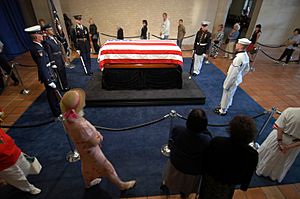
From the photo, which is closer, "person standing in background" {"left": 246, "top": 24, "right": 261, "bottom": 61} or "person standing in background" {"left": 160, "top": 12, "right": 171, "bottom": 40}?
"person standing in background" {"left": 246, "top": 24, "right": 261, "bottom": 61}

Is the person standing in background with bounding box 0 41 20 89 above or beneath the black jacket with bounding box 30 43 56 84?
beneath

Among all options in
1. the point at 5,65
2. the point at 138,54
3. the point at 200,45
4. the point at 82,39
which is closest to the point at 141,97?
the point at 138,54

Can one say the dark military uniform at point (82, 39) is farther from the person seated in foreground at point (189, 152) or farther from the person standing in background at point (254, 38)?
the person standing in background at point (254, 38)

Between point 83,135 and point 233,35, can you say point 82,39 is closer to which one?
point 83,135

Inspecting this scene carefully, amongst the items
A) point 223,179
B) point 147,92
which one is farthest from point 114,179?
point 147,92

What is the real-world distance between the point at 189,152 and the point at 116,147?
175cm

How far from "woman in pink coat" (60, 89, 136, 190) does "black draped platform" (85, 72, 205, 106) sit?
2.05m

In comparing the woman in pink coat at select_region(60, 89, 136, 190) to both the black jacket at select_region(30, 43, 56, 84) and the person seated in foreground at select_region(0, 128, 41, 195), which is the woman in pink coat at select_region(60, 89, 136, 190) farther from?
the black jacket at select_region(30, 43, 56, 84)

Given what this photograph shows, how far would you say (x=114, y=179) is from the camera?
2.16 meters

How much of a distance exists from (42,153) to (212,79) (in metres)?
4.75

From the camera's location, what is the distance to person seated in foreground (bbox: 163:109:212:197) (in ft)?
4.93

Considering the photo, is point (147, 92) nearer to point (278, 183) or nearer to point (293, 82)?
point (278, 183)

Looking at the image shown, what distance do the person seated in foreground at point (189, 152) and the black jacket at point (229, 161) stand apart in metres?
0.08

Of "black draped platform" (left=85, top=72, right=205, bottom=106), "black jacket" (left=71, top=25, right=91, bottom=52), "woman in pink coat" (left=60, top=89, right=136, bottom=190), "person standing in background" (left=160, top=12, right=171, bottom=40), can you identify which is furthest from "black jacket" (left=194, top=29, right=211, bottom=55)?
"woman in pink coat" (left=60, top=89, right=136, bottom=190)
